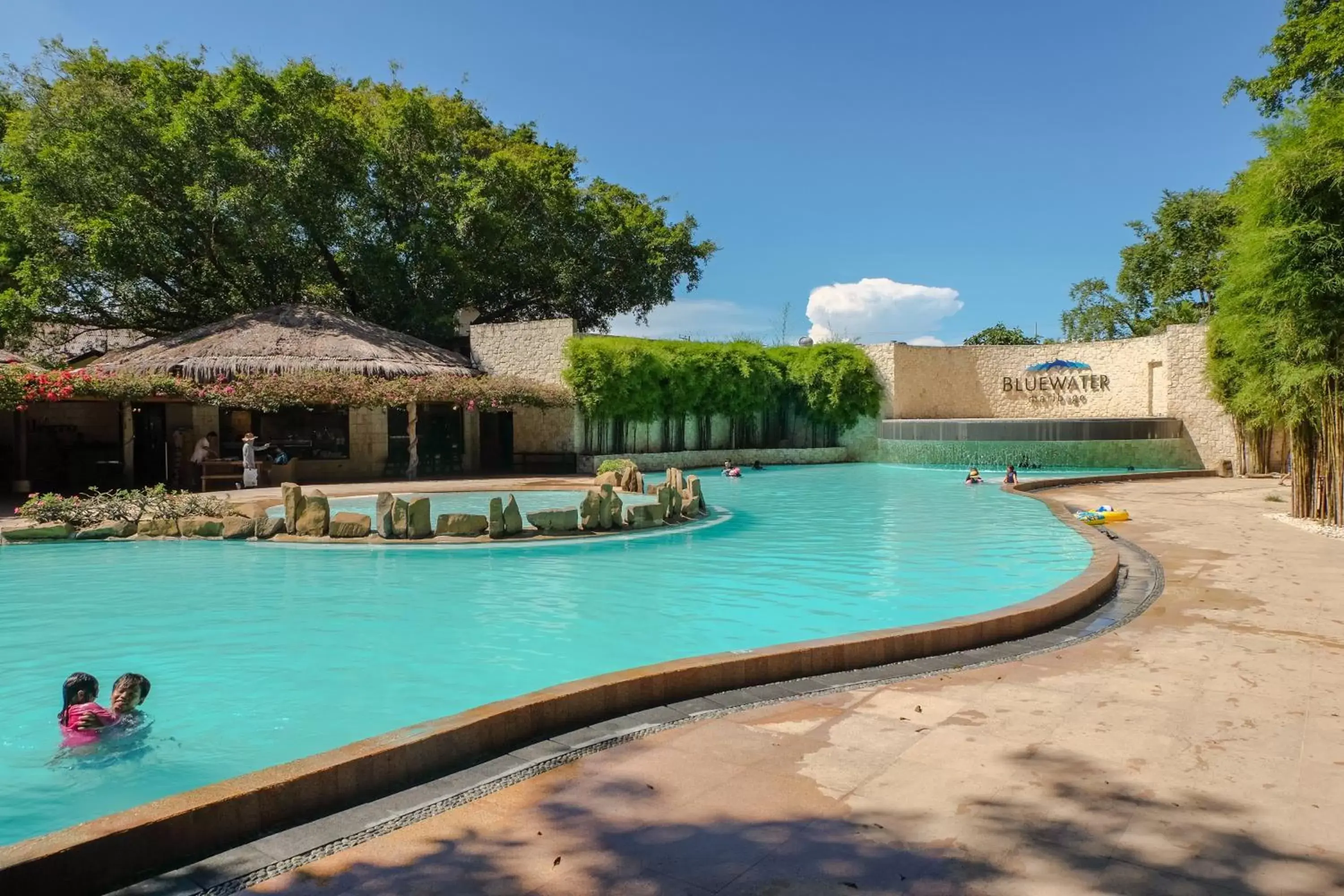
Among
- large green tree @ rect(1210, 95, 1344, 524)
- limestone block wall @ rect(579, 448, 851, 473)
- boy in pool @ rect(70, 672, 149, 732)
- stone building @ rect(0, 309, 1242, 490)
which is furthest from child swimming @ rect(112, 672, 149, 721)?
limestone block wall @ rect(579, 448, 851, 473)

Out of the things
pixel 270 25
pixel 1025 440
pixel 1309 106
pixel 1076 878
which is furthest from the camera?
pixel 1025 440

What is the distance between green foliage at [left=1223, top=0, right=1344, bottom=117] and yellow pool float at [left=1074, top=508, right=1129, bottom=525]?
9.25 metres

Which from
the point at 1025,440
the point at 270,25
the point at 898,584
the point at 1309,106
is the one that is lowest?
the point at 898,584

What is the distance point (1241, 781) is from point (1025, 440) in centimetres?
2189

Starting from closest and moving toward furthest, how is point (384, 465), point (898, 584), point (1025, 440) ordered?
1. point (898, 584)
2. point (384, 465)
3. point (1025, 440)

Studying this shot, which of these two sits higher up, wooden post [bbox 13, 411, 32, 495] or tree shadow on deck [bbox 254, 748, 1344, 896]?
wooden post [bbox 13, 411, 32, 495]

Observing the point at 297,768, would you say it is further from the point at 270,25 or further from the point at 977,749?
the point at 270,25

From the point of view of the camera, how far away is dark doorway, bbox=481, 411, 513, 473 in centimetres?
2298

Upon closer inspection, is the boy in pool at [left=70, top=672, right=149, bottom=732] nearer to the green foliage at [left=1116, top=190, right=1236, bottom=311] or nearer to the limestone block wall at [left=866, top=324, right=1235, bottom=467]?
the limestone block wall at [left=866, top=324, right=1235, bottom=467]

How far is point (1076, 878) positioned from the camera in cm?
245

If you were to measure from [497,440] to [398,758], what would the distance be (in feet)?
66.8

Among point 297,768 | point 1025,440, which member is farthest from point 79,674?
point 1025,440

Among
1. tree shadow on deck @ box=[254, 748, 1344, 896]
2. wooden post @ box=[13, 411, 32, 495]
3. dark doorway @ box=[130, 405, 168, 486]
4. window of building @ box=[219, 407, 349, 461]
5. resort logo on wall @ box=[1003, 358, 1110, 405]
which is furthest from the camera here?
resort logo on wall @ box=[1003, 358, 1110, 405]

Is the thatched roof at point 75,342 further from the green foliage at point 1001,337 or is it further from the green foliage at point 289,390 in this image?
the green foliage at point 1001,337
